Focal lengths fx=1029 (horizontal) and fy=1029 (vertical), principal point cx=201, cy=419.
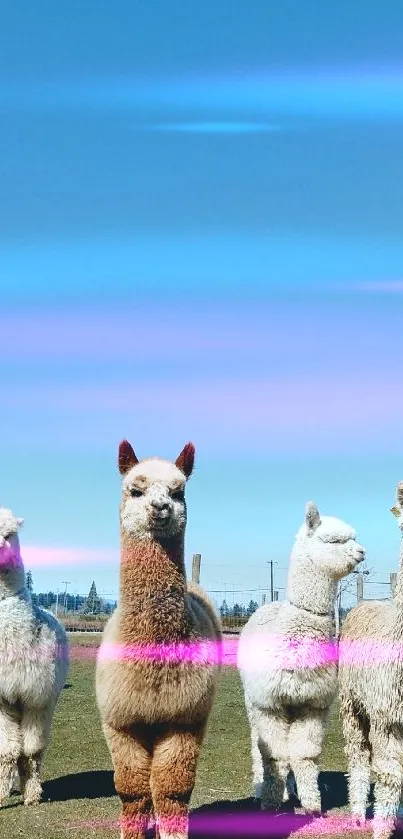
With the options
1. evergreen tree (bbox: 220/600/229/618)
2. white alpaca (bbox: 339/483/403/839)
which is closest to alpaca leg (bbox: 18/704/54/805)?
white alpaca (bbox: 339/483/403/839)

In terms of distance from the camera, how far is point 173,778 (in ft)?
19.1

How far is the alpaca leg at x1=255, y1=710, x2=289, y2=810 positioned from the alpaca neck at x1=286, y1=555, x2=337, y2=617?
0.88 meters

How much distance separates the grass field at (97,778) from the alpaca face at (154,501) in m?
2.47

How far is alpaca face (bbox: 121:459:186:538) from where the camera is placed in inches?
226

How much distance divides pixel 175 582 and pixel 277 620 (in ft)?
8.01

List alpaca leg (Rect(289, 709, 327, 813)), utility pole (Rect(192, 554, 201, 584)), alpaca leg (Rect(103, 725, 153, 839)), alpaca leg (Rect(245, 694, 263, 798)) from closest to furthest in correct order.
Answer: alpaca leg (Rect(103, 725, 153, 839))
alpaca leg (Rect(289, 709, 327, 813))
alpaca leg (Rect(245, 694, 263, 798))
utility pole (Rect(192, 554, 201, 584))

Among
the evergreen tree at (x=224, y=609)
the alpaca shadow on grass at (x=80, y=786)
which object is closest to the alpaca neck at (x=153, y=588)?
the alpaca shadow on grass at (x=80, y=786)

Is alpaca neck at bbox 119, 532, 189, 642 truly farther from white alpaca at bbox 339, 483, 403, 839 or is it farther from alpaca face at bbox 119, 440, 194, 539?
white alpaca at bbox 339, 483, 403, 839

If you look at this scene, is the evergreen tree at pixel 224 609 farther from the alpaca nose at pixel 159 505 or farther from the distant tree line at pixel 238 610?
the alpaca nose at pixel 159 505

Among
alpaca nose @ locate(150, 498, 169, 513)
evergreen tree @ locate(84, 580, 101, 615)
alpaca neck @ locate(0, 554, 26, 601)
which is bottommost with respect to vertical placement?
alpaca neck @ locate(0, 554, 26, 601)

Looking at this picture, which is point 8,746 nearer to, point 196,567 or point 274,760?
point 274,760

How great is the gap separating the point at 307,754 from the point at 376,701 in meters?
1.23

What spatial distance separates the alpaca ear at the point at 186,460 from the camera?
6.17 meters

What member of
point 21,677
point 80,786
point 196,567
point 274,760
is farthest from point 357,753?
point 196,567
